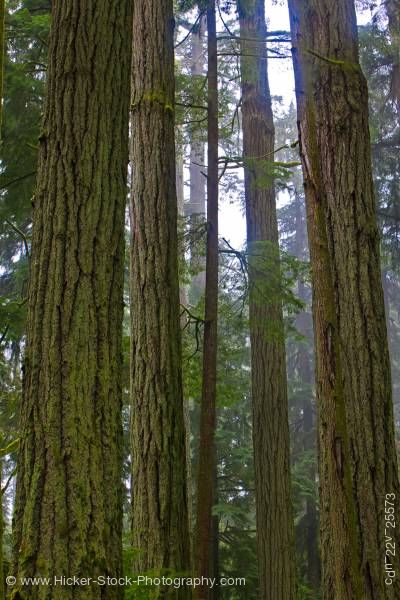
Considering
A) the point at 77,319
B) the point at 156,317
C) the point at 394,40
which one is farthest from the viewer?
the point at 394,40

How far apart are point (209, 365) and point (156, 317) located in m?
0.73

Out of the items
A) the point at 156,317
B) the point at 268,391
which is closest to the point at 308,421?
the point at 268,391

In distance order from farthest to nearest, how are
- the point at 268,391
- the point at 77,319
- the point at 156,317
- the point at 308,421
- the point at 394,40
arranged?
1. the point at 308,421
2. the point at 394,40
3. the point at 268,391
4. the point at 156,317
5. the point at 77,319

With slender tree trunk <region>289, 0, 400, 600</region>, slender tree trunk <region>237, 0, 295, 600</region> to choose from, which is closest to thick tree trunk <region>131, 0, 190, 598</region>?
slender tree trunk <region>289, 0, 400, 600</region>

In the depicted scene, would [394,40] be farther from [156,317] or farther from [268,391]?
[156,317]

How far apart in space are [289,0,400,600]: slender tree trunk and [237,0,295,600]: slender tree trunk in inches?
107

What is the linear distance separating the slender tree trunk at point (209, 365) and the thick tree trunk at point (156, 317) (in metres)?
0.20

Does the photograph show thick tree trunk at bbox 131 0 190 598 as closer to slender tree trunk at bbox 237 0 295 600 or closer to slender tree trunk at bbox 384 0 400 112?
slender tree trunk at bbox 237 0 295 600

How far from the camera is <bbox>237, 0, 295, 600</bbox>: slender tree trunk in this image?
8219 millimetres

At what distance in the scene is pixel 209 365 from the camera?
19.0ft

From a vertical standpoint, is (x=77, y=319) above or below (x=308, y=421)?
below

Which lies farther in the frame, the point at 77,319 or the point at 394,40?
the point at 394,40

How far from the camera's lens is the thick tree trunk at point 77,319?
8.36 ft

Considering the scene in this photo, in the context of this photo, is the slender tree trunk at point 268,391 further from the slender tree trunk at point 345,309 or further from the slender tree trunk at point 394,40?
the slender tree trunk at point 345,309
